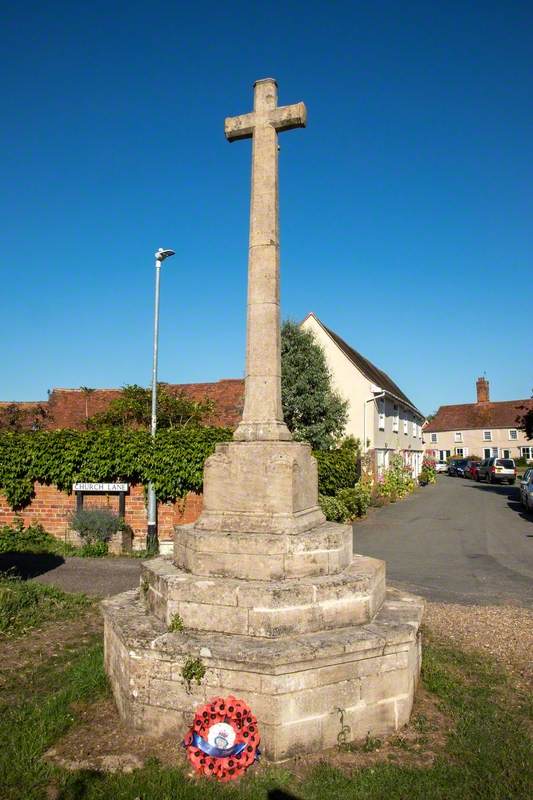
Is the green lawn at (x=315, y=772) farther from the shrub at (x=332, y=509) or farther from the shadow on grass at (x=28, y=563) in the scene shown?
the shrub at (x=332, y=509)

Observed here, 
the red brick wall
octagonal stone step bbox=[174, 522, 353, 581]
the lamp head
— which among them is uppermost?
the lamp head

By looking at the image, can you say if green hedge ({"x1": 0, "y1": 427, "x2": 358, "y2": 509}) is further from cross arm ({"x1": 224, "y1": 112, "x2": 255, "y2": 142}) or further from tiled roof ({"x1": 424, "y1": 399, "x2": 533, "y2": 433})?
tiled roof ({"x1": 424, "y1": 399, "x2": 533, "y2": 433})

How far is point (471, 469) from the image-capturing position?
4425cm

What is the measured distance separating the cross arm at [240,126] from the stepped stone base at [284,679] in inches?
182

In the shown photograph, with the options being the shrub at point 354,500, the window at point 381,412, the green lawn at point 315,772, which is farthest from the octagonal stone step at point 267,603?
the window at point 381,412

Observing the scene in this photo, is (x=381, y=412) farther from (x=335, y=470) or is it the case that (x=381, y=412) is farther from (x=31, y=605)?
(x=31, y=605)

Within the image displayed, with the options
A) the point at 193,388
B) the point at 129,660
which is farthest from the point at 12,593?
the point at 193,388

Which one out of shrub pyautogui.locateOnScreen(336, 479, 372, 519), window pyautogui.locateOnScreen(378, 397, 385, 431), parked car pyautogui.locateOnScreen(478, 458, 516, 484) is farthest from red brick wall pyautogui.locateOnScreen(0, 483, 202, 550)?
parked car pyautogui.locateOnScreen(478, 458, 516, 484)

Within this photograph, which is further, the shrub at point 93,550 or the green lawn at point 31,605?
the shrub at point 93,550

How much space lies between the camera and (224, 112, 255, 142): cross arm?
5473mm

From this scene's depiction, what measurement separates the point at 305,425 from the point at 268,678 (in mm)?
20405

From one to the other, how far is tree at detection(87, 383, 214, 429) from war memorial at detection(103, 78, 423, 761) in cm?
1290

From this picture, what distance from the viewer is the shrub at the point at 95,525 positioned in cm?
1251

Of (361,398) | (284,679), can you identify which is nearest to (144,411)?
(361,398)
